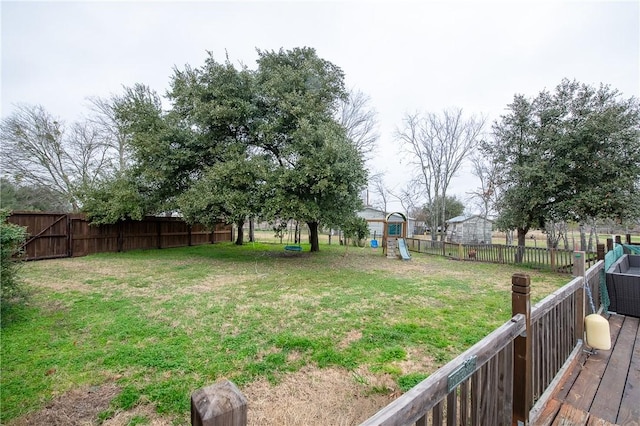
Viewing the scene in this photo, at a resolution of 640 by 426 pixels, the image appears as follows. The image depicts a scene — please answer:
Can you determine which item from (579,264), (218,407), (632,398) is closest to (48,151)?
(218,407)

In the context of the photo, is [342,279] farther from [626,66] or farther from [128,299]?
[626,66]

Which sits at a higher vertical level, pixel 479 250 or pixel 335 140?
pixel 335 140

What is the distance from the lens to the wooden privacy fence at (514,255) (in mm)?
9289

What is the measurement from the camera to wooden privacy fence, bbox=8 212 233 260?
966 cm

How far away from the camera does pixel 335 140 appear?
8.62m

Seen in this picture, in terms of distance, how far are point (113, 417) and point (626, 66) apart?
15054 millimetres

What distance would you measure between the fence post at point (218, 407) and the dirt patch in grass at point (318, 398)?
193 cm

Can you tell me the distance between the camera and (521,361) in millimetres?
1885

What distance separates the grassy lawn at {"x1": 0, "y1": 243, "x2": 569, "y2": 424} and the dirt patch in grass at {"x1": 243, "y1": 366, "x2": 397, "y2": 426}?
0.15 feet

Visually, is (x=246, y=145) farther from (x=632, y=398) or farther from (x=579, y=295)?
(x=632, y=398)

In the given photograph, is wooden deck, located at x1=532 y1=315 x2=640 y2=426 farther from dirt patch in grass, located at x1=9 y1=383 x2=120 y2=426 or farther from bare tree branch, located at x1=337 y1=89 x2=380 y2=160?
bare tree branch, located at x1=337 y1=89 x2=380 y2=160

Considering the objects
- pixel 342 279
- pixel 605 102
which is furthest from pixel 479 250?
pixel 342 279

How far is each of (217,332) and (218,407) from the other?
11.8 feet

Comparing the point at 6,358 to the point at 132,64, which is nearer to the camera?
the point at 6,358
